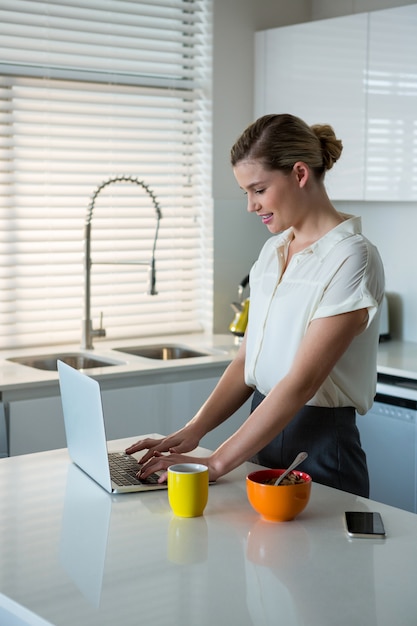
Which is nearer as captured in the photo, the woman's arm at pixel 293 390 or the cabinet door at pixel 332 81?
the woman's arm at pixel 293 390

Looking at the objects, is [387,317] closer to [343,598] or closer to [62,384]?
[62,384]

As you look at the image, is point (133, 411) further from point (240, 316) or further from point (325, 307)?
point (325, 307)

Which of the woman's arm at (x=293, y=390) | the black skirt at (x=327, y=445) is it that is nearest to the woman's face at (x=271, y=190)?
the woman's arm at (x=293, y=390)

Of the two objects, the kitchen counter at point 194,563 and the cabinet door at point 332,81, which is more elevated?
the cabinet door at point 332,81

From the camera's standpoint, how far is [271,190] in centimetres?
200

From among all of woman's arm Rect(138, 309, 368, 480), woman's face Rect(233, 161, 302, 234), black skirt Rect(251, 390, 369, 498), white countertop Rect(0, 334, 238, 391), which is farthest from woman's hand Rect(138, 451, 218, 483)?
white countertop Rect(0, 334, 238, 391)

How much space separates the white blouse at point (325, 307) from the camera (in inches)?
74.3

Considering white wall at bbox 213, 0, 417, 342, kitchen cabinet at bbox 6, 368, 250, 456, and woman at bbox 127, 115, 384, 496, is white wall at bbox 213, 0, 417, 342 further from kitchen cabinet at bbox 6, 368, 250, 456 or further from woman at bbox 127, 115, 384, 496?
woman at bbox 127, 115, 384, 496

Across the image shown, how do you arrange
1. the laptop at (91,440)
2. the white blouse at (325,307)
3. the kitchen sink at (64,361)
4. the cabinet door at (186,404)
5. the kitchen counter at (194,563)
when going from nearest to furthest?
the kitchen counter at (194,563)
the laptop at (91,440)
the white blouse at (325,307)
the cabinet door at (186,404)
the kitchen sink at (64,361)

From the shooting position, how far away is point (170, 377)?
3271 mm

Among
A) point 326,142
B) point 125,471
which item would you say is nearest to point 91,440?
point 125,471

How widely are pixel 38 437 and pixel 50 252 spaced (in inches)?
36.8

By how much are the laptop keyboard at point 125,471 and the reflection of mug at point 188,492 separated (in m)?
0.19

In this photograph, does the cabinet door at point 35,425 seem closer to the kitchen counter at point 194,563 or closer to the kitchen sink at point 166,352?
the kitchen sink at point 166,352
